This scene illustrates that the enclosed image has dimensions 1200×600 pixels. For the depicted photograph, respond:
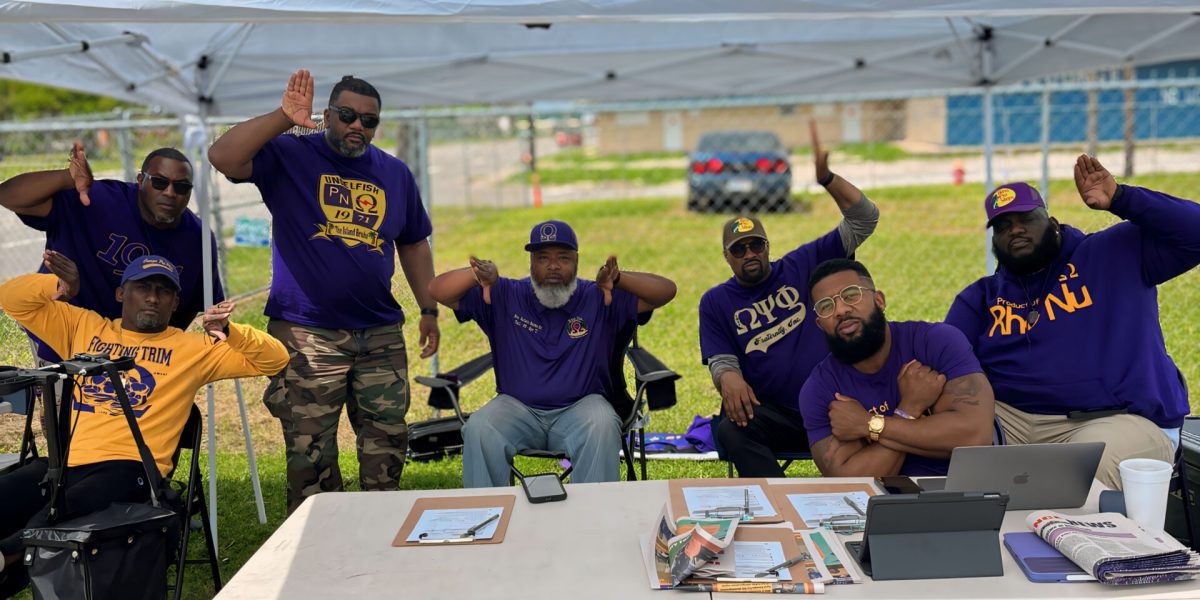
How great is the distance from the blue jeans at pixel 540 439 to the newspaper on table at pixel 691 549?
59.8 inches

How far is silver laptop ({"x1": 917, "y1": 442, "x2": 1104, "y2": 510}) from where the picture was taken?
2.44 meters

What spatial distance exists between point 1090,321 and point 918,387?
90cm

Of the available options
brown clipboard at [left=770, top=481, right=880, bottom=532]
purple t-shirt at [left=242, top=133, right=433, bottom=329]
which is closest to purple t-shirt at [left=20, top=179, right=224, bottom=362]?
purple t-shirt at [left=242, top=133, right=433, bottom=329]

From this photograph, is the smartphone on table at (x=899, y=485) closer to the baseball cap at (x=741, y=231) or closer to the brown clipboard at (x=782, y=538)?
the brown clipboard at (x=782, y=538)

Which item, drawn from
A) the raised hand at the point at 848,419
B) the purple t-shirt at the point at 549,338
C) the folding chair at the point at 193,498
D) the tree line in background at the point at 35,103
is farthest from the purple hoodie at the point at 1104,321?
the tree line in background at the point at 35,103

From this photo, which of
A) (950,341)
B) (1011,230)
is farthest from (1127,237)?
(950,341)

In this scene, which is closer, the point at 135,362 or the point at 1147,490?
the point at 1147,490

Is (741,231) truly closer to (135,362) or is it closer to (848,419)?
(848,419)

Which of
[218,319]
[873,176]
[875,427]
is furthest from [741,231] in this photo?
[873,176]

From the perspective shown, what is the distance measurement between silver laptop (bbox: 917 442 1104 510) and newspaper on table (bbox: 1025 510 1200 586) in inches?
6.5

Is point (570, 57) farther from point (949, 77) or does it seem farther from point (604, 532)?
point (604, 532)

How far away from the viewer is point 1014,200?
370cm

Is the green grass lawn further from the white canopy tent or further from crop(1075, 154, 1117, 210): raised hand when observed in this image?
crop(1075, 154, 1117, 210): raised hand

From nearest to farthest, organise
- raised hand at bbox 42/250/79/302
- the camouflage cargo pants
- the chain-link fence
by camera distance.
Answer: raised hand at bbox 42/250/79/302 < the camouflage cargo pants < the chain-link fence
